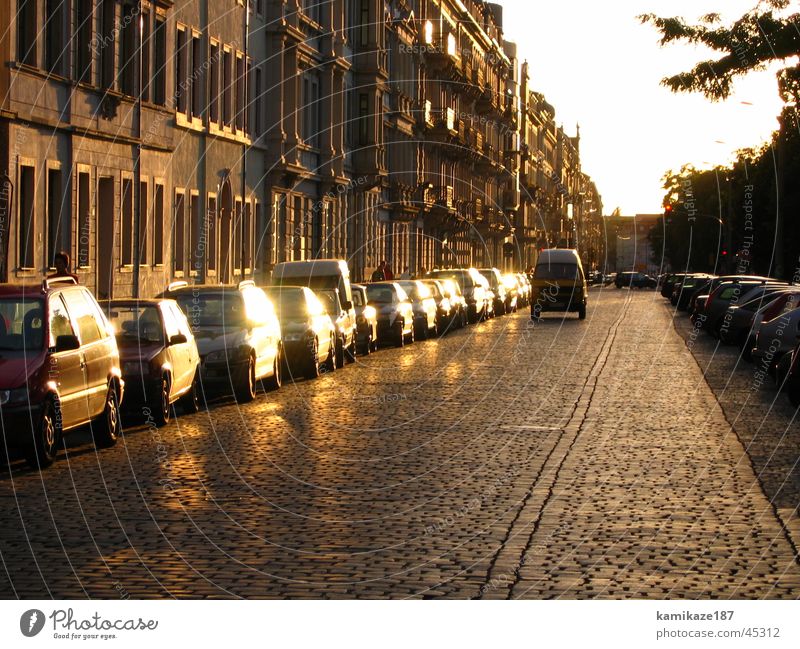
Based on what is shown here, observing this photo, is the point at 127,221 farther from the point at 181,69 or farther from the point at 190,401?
the point at 190,401

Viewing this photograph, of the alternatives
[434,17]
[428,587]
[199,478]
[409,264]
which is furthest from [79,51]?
[434,17]

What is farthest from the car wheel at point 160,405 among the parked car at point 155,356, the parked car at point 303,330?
the parked car at point 303,330

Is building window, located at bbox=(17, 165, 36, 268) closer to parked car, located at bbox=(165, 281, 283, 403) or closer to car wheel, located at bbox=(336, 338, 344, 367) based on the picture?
car wheel, located at bbox=(336, 338, 344, 367)

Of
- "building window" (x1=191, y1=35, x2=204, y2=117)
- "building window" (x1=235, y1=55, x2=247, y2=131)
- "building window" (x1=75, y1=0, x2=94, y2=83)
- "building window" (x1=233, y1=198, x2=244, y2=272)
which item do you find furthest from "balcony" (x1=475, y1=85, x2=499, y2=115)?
"building window" (x1=75, y1=0, x2=94, y2=83)

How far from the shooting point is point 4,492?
1323 centimetres

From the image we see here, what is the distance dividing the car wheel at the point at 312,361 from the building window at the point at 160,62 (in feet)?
45.4

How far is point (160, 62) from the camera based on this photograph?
4012cm

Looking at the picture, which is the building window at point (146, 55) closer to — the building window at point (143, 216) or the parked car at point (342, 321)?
the building window at point (143, 216)

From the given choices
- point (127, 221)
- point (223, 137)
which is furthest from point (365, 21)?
point (127, 221)

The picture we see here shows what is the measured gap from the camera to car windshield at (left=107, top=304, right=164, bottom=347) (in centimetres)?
1986

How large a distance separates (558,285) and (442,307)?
46.2 feet

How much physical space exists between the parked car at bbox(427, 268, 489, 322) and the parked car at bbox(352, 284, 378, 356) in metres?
18.6

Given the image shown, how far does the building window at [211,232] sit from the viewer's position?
44.6 m

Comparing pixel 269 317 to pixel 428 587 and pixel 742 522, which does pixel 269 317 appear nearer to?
pixel 742 522
